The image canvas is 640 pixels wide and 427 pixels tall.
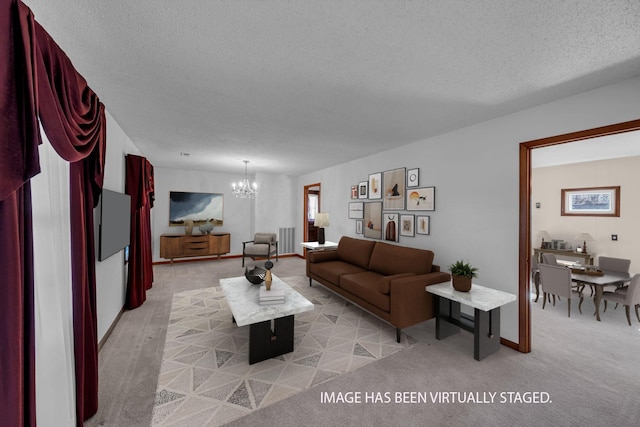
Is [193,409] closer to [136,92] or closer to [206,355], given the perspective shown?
[206,355]

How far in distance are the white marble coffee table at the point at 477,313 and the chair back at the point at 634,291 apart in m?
2.12

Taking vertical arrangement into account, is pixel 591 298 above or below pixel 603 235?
below

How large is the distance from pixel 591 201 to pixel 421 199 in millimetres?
4305

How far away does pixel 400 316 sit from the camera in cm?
269

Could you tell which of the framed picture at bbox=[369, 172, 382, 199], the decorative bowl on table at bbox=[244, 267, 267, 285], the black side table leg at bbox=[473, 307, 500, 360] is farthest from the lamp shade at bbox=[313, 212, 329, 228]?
the black side table leg at bbox=[473, 307, 500, 360]

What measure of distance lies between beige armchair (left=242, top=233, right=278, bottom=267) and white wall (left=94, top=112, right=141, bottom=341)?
2.76 meters

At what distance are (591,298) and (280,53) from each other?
6.13 metres

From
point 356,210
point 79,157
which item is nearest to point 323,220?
point 356,210

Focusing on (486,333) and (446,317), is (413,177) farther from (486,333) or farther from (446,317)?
(486,333)

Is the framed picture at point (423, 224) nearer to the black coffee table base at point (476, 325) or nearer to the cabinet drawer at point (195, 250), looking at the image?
the black coffee table base at point (476, 325)

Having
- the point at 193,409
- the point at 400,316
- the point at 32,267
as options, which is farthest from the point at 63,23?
the point at 400,316

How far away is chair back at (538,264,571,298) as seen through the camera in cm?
346

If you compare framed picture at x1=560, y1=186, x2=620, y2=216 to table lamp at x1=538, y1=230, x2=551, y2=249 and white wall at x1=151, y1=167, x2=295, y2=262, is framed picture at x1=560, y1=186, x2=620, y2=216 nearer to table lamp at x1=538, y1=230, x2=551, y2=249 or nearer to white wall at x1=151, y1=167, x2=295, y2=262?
table lamp at x1=538, y1=230, x2=551, y2=249

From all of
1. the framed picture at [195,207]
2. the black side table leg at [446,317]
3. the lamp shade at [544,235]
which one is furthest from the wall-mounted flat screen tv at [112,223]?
the lamp shade at [544,235]
